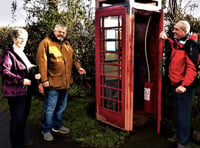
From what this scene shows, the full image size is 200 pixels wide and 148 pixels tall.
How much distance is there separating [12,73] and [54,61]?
812mm

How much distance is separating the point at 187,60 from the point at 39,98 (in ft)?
15.1

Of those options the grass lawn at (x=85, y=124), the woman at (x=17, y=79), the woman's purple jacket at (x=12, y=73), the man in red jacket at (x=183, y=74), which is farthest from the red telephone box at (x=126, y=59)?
the woman's purple jacket at (x=12, y=73)

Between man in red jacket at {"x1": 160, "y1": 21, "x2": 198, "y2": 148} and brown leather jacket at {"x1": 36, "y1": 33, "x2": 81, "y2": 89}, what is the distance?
1678 mm

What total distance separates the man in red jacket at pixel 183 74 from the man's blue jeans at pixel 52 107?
1.88 metres

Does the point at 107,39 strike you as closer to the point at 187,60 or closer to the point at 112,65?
the point at 112,65

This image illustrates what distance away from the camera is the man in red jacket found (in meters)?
3.25

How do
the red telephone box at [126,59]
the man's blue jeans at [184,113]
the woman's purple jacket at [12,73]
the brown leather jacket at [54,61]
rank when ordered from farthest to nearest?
1. the red telephone box at [126,59]
2. the brown leather jacket at [54,61]
3. the man's blue jeans at [184,113]
4. the woman's purple jacket at [12,73]

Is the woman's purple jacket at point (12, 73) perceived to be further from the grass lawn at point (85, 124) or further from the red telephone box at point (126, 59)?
the red telephone box at point (126, 59)

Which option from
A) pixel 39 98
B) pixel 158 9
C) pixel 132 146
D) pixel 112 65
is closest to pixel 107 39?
pixel 112 65

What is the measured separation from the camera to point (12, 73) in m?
3.23

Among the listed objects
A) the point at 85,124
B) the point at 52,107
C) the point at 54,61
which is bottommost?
the point at 85,124

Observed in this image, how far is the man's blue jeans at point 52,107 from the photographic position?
403 cm

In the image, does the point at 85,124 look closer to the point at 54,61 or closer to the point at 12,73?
the point at 54,61

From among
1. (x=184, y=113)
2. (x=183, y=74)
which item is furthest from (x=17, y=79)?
(x=184, y=113)
